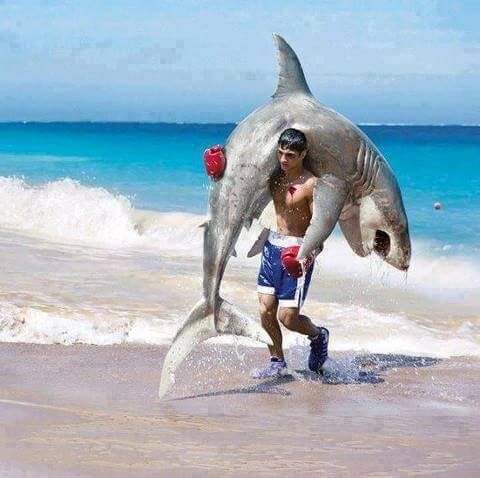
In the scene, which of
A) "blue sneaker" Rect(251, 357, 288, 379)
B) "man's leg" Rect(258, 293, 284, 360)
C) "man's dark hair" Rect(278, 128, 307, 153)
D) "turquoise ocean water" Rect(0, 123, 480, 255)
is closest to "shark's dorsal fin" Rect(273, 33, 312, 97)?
"man's dark hair" Rect(278, 128, 307, 153)

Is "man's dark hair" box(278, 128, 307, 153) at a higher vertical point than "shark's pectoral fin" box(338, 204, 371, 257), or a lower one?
higher

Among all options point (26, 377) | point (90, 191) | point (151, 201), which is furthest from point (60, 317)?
point (151, 201)

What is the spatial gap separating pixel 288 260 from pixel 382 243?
73 centimetres

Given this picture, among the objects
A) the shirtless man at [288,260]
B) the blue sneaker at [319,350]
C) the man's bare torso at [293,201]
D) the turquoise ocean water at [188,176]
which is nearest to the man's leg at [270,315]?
the shirtless man at [288,260]

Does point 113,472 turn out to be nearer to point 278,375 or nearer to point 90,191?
point 278,375

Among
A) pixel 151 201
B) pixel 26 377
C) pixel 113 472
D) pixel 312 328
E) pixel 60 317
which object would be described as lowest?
pixel 151 201

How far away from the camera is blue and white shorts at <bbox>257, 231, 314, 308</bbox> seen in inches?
278

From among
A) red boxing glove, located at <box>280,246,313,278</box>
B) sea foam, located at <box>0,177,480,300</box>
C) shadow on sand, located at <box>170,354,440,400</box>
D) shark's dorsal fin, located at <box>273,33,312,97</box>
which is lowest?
sea foam, located at <box>0,177,480,300</box>

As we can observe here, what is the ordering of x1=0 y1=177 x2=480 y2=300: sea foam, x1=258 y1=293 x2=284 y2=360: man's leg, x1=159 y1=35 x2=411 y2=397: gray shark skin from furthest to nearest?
x1=0 y1=177 x2=480 y2=300: sea foam → x1=258 y1=293 x2=284 y2=360: man's leg → x1=159 y1=35 x2=411 y2=397: gray shark skin

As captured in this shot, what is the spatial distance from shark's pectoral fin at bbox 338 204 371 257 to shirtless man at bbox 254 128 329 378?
291mm

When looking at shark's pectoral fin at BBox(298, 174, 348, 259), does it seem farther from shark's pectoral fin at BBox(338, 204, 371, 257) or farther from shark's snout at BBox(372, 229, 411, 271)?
shark's snout at BBox(372, 229, 411, 271)

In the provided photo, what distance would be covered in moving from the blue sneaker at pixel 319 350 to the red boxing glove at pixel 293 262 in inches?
29.0

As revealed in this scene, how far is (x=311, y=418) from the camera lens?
244 inches

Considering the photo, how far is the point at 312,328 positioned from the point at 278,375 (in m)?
0.38
